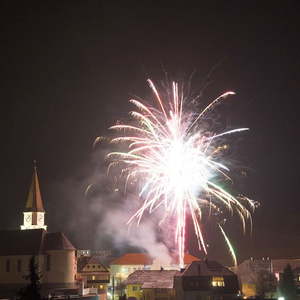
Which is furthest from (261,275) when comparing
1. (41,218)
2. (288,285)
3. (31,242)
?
(41,218)

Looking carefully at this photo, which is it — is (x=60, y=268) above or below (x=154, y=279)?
above

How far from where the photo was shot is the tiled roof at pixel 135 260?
11868 centimetres

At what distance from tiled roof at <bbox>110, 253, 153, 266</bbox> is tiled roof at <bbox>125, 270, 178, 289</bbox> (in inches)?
1581

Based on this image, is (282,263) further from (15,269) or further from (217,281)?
(15,269)

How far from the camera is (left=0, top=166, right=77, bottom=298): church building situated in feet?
262

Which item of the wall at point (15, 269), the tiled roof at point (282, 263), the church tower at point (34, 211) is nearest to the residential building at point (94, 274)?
the church tower at point (34, 211)

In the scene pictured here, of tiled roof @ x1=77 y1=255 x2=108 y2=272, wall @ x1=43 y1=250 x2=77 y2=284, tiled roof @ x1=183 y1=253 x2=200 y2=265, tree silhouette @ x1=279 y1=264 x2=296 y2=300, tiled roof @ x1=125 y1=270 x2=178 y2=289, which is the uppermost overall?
tiled roof @ x1=183 y1=253 x2=200 y2=265

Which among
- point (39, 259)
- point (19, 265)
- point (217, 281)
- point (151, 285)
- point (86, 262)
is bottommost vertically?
point (217, 281)

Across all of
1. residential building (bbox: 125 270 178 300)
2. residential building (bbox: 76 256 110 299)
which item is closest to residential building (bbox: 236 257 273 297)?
residential building (bbox: 125 270 178 300)

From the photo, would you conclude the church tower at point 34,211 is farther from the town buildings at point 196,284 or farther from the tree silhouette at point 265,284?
the tree silhouette at point 265,284

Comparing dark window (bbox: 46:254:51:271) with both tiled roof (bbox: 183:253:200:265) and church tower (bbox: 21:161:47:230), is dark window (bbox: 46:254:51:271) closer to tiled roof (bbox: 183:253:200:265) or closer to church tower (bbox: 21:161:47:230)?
church tower (bbox: 21:161:47:230)

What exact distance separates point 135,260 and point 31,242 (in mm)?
40559

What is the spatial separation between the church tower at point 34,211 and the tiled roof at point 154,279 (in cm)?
2465

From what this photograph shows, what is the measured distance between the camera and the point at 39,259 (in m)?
80.7
